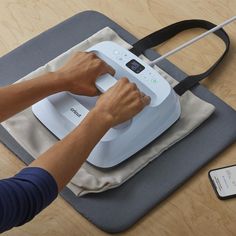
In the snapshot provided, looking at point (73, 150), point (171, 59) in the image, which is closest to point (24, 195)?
point (73, 150)

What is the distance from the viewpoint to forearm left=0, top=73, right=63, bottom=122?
2.98 feet

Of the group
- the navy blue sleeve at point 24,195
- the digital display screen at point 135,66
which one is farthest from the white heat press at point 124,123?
the navy blue sleeve at point 24,195

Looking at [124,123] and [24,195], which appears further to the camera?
[124,123]

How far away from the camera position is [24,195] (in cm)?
74

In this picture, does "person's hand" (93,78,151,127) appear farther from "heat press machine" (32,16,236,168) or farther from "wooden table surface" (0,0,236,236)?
"wooden table surface" (0,0,236,236)

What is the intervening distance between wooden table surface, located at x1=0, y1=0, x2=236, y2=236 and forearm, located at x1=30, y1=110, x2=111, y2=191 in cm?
11

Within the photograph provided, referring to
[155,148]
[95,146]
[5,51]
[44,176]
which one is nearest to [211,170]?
[155,148]

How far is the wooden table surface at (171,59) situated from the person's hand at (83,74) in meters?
0.16

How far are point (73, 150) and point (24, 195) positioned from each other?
0.11m

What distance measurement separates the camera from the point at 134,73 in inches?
38.1

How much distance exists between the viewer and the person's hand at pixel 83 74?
95 cm

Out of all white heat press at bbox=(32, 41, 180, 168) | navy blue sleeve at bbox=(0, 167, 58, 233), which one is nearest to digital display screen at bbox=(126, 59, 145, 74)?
white heat press at bbox=(32, 41, 180, 168)

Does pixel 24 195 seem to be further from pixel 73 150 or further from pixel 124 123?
pixel 124 123

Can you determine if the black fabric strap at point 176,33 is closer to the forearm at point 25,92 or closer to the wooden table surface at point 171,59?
the wooden table surface at point 171,59
